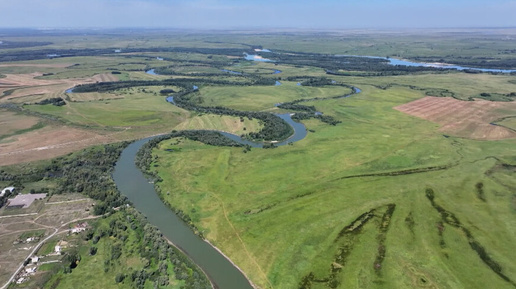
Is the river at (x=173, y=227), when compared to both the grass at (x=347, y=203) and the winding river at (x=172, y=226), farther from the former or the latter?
the grass at (x=347, y=203)

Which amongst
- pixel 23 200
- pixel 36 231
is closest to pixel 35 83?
pixel 23 200

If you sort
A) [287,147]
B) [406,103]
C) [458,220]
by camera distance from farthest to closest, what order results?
[406,103], [287,147], [458,220]

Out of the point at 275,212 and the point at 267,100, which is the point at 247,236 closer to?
the point at 275,212

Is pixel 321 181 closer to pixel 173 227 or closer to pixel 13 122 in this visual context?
pixel 173 227

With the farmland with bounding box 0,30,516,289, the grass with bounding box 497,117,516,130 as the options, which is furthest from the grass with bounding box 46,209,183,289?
the grass with bounding box 497,117,516,130

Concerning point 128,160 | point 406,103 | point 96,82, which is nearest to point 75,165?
point 128,160

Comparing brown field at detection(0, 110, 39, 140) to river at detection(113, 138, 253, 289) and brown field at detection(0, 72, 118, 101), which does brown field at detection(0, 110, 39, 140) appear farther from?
river at detection(113, 138, 253, 289)
